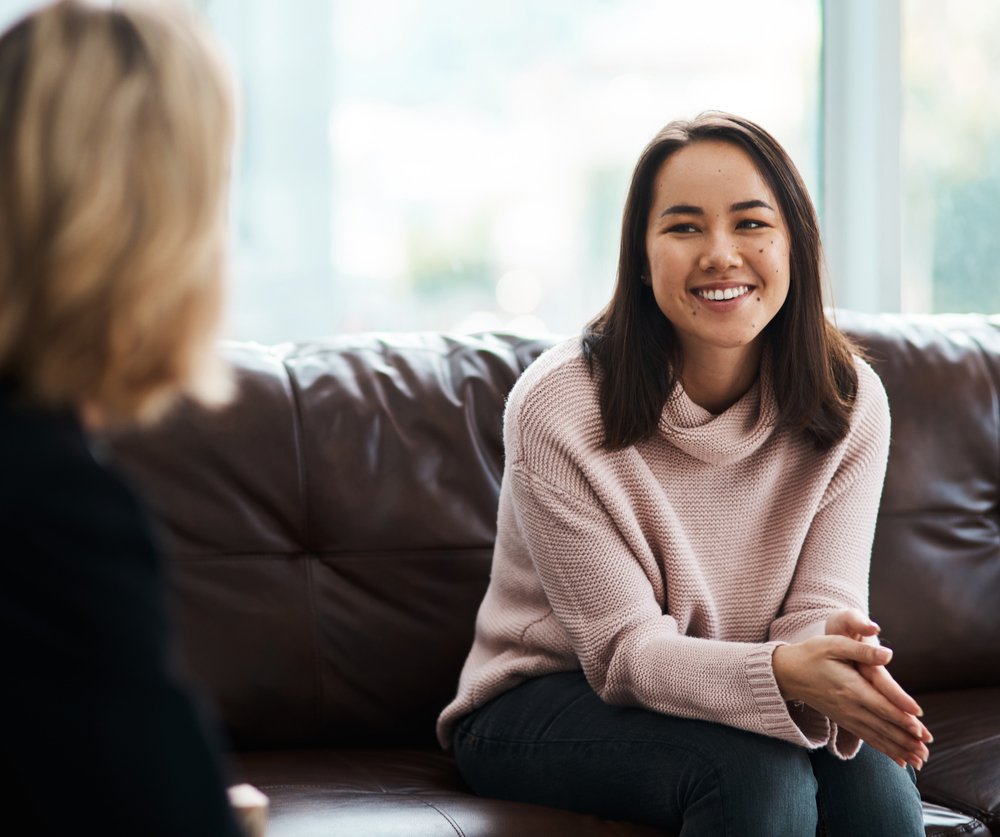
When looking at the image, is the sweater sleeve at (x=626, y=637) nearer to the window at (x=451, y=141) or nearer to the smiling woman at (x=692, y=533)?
the smiling woman at (x=692, y=533)

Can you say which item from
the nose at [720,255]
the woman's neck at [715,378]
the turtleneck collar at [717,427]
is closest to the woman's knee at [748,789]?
the turtleneck collar at [717,427]

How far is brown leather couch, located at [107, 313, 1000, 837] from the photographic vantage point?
189cm

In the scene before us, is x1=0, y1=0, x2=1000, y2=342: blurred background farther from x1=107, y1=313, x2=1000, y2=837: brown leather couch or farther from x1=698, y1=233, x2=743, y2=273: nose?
x1=698, y1=233, x2=743, y2=273: nose

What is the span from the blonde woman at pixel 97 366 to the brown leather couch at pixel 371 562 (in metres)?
0.98

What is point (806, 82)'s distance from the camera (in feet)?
9.78

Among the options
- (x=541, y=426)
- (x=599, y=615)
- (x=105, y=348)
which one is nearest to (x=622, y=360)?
(x=541, y=426)

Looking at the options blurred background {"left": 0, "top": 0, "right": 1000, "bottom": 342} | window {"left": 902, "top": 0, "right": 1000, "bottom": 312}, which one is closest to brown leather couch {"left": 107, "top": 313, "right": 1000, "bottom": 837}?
blurred background {"left": 0, "top": 0, "right": 1000, "bottom": 342}

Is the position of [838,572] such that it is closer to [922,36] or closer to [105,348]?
[105,348]

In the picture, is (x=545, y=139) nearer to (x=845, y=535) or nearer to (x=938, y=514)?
(x=938, y=514)

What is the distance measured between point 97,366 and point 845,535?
48.4 inches

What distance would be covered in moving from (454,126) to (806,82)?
2.82 ft

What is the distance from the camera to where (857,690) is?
58.7 inches

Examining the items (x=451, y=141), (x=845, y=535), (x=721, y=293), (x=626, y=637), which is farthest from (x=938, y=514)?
(x=451, y=141)

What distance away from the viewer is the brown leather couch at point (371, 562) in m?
1.89
